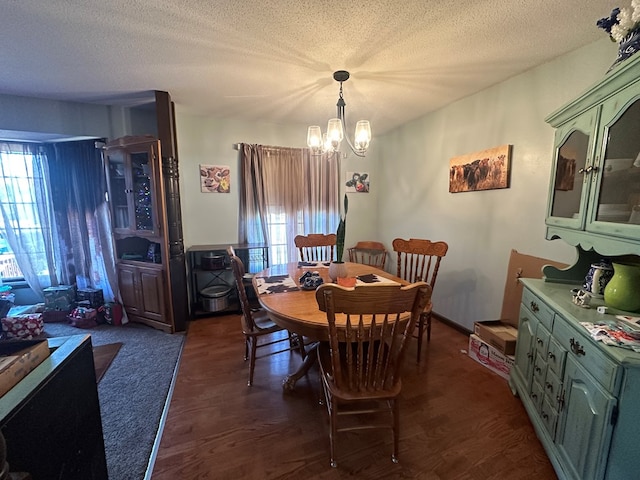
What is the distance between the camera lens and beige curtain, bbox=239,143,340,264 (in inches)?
136

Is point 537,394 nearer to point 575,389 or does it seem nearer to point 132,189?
point 575,389

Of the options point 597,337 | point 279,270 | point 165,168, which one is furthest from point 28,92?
point 597,337

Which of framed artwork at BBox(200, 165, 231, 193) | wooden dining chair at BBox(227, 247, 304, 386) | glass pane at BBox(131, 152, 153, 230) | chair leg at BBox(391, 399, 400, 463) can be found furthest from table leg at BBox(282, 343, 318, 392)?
framed artwork at BBox(200, 165, 231, 193)

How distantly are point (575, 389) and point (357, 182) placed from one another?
330cm

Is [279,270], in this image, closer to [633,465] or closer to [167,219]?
[167,219]

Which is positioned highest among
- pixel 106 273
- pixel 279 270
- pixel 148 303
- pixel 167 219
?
pixel 167 219

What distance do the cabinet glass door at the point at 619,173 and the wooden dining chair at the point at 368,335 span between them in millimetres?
880

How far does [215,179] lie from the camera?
11.0 ft

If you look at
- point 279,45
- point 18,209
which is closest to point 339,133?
point 279,45

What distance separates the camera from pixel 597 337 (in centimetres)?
108

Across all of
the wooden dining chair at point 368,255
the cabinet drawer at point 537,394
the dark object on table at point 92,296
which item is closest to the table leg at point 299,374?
the cabinet drawer at point 537,394

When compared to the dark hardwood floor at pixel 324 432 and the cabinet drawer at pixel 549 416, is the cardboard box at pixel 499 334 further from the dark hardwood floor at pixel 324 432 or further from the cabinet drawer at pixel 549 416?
the cabinet drawer at pixel 549 416

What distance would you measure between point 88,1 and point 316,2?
1190mm

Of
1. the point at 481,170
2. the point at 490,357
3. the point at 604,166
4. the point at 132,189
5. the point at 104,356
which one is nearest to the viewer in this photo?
the point at 604,166
